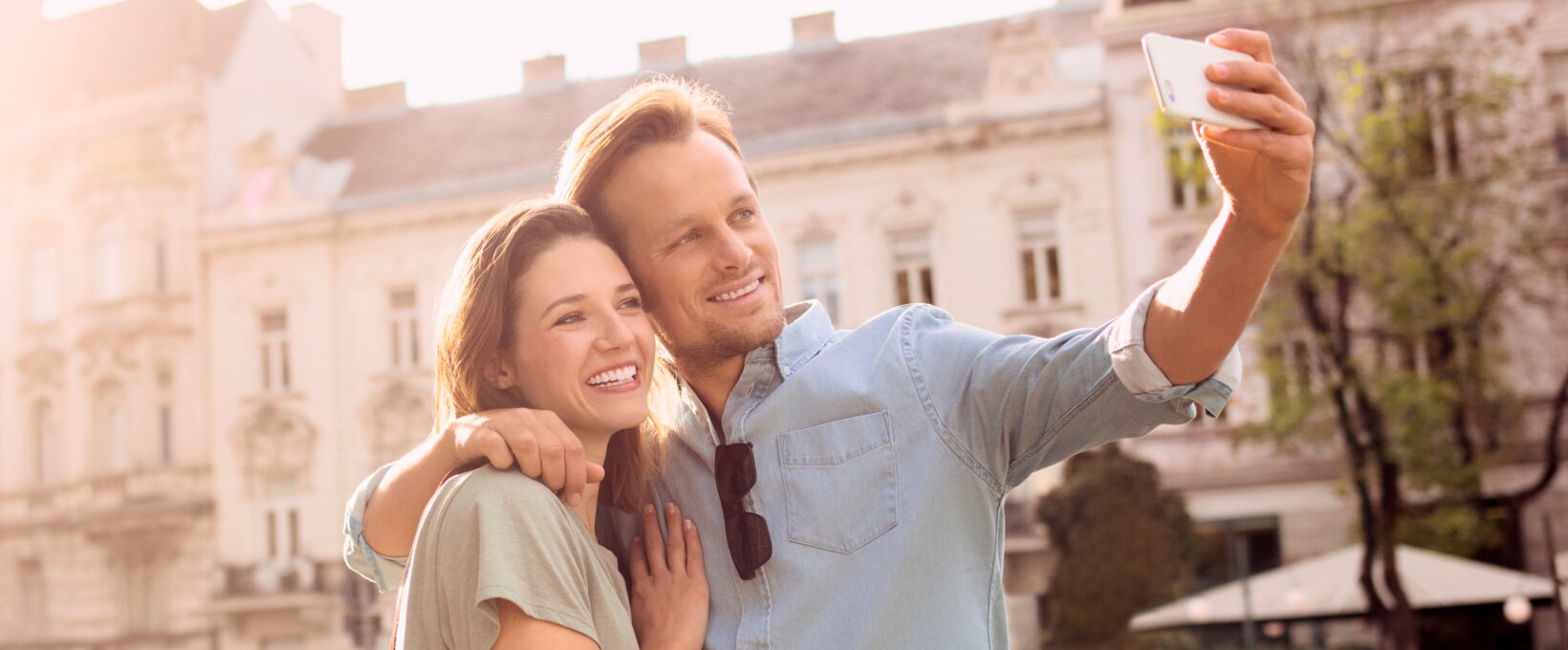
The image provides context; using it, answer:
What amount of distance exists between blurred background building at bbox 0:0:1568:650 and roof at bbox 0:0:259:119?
0.07 m

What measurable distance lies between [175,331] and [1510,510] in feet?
64.0

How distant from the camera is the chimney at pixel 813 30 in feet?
79.9

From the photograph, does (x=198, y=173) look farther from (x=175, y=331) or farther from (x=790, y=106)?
(x=790, y=106)

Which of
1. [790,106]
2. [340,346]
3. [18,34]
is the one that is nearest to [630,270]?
[790,106]

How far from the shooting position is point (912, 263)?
2136 centimetres

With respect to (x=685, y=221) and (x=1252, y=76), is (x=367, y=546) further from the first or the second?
(x=1252, y=76)

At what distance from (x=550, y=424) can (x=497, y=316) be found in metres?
0.23

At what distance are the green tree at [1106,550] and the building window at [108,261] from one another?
17526 mm

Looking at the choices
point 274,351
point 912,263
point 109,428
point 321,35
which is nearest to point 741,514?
point 912,263

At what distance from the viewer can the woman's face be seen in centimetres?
224

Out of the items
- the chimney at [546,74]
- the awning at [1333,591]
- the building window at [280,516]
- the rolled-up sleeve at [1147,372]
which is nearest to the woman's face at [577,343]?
the rolled-up sleeve at [1147,372]

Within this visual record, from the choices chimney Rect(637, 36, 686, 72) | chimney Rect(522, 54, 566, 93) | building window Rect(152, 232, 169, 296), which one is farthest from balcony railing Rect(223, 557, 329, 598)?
chimney Rect(637, 36, 686, 72)

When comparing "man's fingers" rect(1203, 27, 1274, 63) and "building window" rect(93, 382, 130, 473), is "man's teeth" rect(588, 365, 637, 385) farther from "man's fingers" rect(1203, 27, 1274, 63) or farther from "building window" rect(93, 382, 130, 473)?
"building window" rect(93, 382, 130, 473)

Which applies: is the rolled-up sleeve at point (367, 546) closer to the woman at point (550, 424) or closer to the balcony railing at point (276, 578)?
the woman at point (550, 424)
